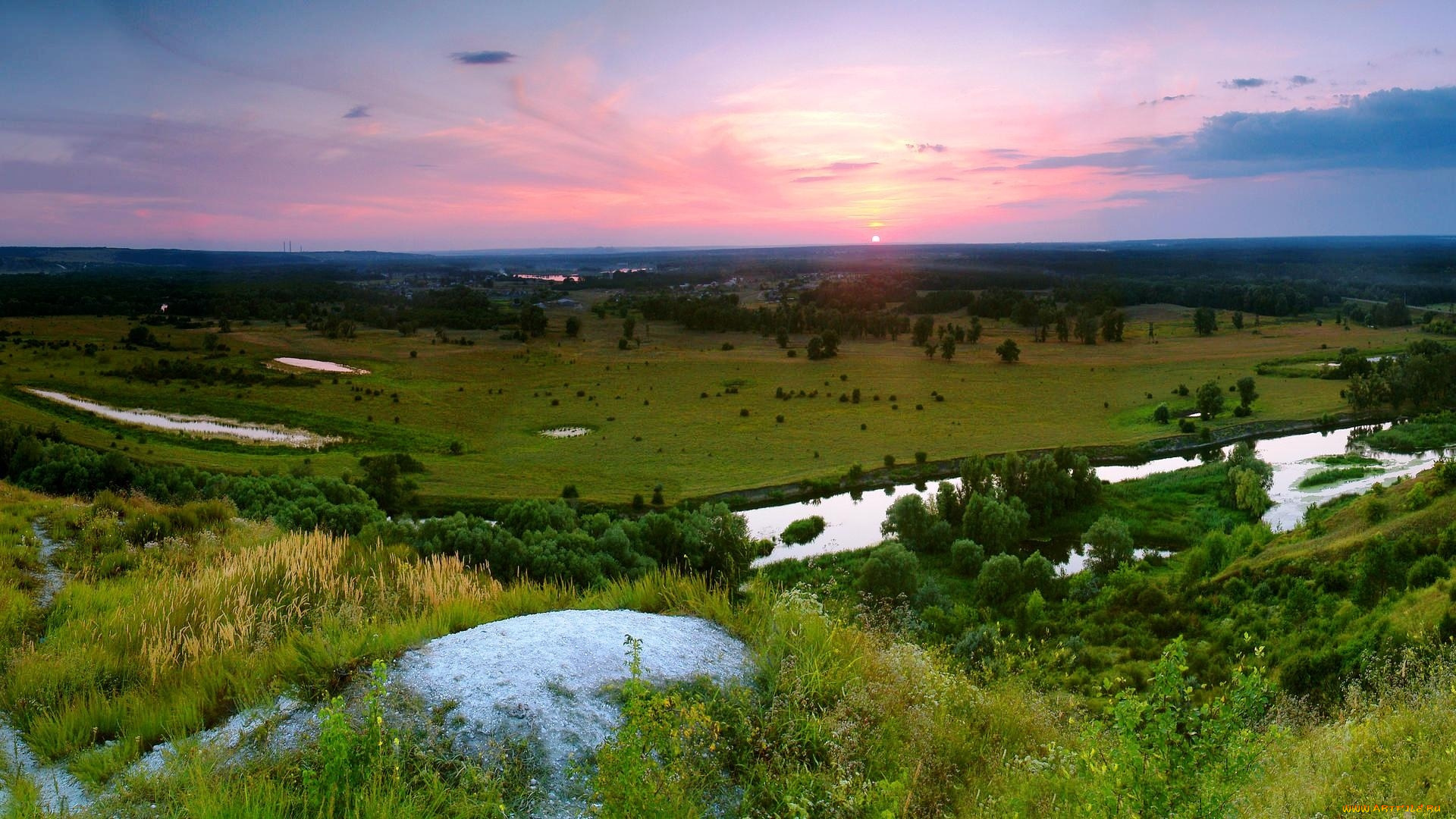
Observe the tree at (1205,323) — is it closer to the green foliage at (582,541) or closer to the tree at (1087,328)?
the tree at (1087,328)

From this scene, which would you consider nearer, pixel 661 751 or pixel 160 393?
pixel 661 751

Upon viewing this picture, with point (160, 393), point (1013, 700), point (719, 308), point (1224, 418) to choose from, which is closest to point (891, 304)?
point (719, 308)

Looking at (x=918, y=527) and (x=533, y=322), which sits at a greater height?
(x=533, y=322)

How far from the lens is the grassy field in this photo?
A: 4962cm

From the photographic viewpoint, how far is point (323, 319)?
85000 mm

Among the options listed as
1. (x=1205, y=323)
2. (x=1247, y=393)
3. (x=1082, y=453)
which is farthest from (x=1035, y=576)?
(x=1205, y=323)

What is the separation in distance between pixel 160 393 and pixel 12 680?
61126 mm

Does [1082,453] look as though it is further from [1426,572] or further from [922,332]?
[922,332]

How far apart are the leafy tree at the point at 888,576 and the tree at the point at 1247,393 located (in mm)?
49535

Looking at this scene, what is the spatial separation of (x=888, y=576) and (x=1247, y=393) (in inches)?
2073

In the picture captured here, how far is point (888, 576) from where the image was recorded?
30.4 meters

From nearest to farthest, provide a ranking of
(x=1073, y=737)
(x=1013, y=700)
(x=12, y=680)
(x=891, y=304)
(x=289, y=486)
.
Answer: (x=12, y=680) → (x=1073, y=737) → (x=1013, y=700) → (x=289, y=486) → (x=891, y=304)

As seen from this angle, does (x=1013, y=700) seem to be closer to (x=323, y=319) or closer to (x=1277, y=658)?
(x=1277, y=658)

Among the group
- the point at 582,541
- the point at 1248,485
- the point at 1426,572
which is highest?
the point at 1426,572
